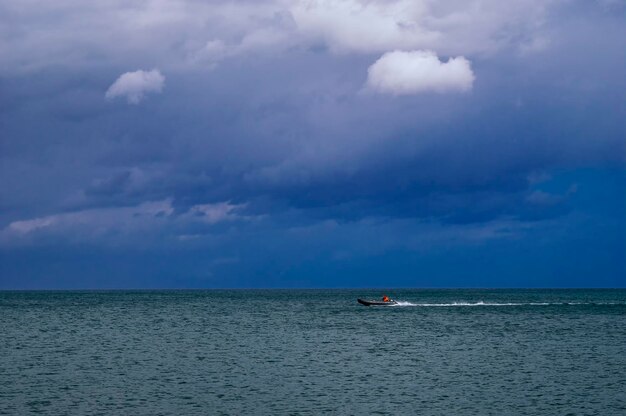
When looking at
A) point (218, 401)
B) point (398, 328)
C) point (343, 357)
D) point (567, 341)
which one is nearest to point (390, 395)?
point (218, 401)

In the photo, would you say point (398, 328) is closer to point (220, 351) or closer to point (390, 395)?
point (220, 351)

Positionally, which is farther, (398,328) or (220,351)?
(398,328)

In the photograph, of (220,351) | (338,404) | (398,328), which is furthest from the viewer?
(398,328)

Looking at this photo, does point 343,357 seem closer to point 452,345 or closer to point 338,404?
point 452,345

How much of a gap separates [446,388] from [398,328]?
4945 centimetres

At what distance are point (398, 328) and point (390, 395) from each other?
52592 millimetres

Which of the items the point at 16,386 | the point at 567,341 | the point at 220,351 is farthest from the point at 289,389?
the point at 567,341

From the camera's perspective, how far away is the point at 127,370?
61969 millimetres

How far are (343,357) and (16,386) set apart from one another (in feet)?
93.9

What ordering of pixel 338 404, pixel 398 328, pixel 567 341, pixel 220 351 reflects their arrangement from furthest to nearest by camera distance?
pixel 398 328 → pixel 567 341 → pixel 220 351 → pixel 338 404

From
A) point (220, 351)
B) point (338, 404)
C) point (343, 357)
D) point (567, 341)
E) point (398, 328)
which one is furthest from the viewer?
point (398, 328)

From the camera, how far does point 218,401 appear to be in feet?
161

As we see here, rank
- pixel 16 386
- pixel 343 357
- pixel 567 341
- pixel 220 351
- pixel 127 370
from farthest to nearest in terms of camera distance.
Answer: pixel 567 341
pixel 220 351
pixel 343 357
pixel 127 370
pixel 16 386

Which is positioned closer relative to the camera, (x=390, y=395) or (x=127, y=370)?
(x=390, y=395)
